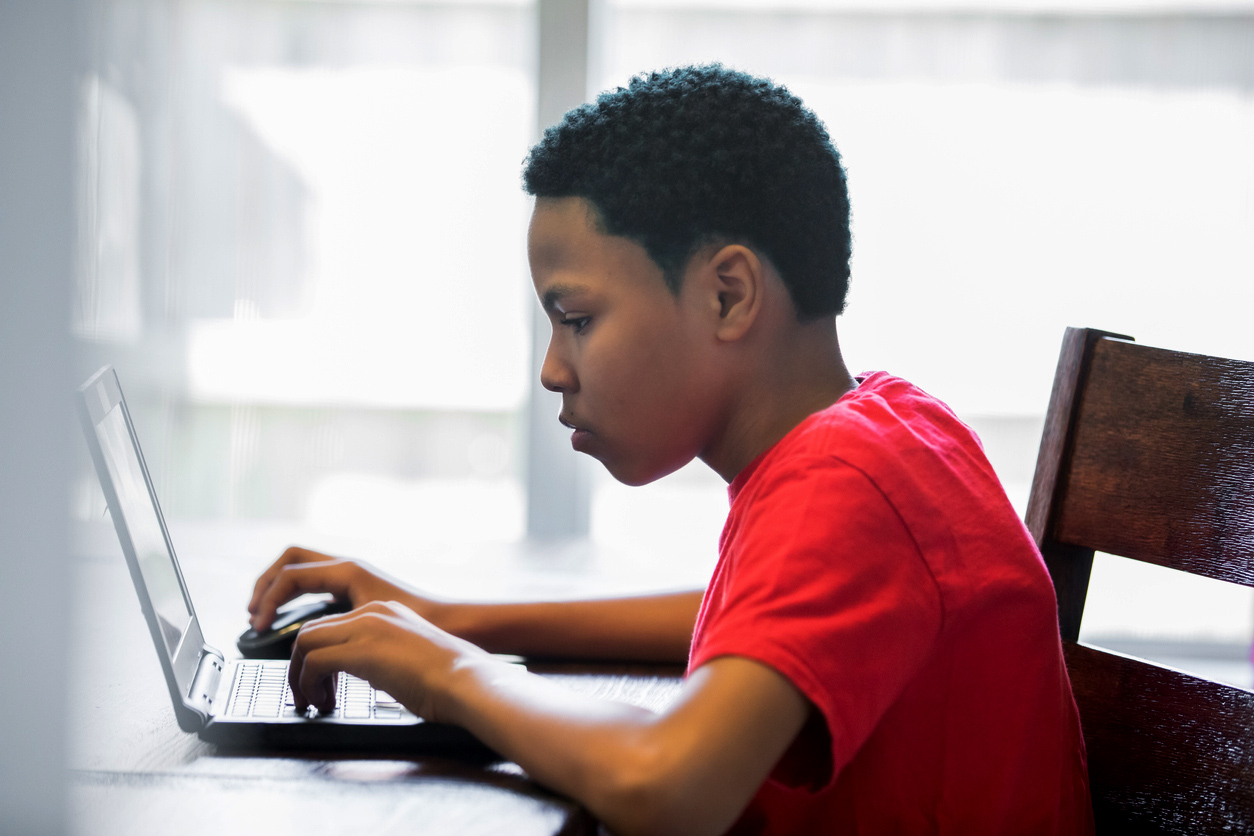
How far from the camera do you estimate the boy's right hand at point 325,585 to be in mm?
780

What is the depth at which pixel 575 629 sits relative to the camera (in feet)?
2.61

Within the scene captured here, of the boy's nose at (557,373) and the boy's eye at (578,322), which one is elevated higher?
the boy's eye at (578,322)

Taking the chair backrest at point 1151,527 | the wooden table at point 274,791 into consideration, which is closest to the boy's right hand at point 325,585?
the wooden table at point 274,791

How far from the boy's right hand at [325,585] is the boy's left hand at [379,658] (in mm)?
188

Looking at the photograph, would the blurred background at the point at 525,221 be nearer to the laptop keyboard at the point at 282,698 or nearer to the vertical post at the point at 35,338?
the laptop keyboard at the point at 282,698

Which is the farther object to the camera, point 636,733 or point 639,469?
point 639,469

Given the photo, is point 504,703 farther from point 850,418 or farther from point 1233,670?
point 1233,670

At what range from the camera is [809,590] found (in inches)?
18.6

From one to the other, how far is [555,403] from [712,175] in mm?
1071

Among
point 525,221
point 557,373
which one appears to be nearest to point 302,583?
point 557,373

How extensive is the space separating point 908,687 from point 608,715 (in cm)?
18

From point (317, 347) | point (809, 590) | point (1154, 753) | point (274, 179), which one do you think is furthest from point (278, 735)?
point (274, 179)

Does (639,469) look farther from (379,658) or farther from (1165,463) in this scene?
(1165,463)

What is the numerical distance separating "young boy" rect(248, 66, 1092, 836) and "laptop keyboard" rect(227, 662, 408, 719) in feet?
0.08
